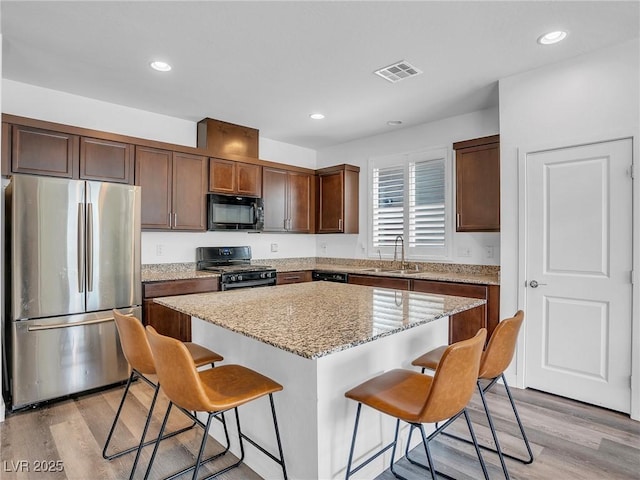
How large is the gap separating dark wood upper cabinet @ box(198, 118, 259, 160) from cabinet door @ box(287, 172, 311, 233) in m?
0.68

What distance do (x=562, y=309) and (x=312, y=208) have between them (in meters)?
3.26

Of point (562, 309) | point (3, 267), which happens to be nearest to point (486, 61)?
point (562, 309)

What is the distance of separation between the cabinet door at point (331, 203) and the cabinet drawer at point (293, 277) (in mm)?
748

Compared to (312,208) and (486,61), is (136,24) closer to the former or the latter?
(486,61)

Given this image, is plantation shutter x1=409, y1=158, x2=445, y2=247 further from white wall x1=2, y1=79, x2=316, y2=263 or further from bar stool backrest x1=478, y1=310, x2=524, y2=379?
bar stool backrest x1=478, y1=310, x2=524, y2=379

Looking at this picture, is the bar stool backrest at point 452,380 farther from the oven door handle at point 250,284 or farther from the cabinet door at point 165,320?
the oven door handle at point 250,284

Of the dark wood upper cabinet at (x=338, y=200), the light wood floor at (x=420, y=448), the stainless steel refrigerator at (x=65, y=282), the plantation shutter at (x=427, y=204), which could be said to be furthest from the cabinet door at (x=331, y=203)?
the light wood floor at (x=420, y=448)

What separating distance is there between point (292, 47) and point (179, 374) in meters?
2.30

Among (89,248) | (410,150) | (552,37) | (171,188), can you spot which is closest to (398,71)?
(552,37)

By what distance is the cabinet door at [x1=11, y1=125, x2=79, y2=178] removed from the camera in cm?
297

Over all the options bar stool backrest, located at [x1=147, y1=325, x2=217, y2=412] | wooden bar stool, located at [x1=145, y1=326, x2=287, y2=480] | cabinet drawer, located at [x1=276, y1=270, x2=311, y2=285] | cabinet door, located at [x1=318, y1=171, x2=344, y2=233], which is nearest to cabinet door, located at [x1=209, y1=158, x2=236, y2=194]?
cabinet drawer, located at [x1=276, y1=270, x2=311, y2=285]

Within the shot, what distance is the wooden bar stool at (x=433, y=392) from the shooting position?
134 cm

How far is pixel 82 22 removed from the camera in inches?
91.7

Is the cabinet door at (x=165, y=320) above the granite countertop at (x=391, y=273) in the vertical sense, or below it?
below
